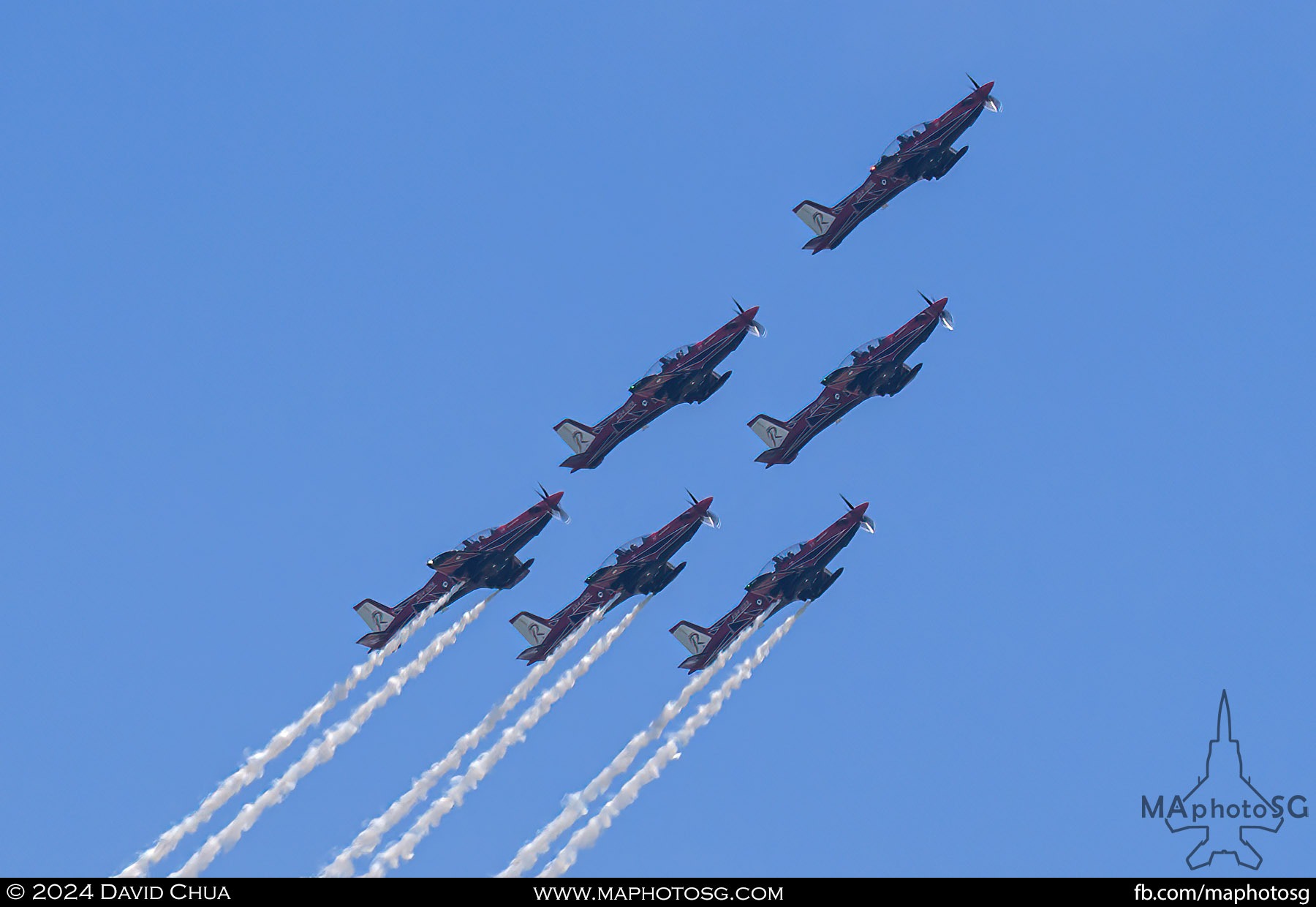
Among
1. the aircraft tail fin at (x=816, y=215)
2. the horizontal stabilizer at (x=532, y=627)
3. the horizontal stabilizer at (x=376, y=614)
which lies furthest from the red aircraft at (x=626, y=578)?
the aircraft tail fin at (x=816, y=215)

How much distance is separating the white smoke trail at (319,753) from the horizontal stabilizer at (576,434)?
1001 centimetres

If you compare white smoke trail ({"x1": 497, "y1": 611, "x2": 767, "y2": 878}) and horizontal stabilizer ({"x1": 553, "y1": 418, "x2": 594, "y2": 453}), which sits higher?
horizontal stabilizer ({"x1": 553, "y1": 418, "x2": 594, "y2": 453})

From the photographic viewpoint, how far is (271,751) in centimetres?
10062

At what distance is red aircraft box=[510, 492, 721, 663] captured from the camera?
10512cm

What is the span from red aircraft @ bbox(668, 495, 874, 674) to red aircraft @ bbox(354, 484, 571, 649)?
10.5 metres

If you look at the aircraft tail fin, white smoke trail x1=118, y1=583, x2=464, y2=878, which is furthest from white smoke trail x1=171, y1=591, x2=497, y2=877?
the aircraft tail fin

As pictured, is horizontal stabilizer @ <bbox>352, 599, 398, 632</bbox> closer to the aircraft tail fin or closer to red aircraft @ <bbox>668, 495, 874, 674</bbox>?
red aircraft @ <bbox>668, 495, 874, 674</bbox>

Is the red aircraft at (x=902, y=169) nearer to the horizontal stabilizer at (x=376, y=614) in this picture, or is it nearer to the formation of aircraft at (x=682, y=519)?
the formation of aircraft at (x=682, y=519)

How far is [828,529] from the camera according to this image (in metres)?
106

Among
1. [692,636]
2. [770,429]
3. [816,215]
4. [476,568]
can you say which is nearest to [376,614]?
[476,568]

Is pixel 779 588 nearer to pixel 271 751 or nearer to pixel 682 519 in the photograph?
pixel 682 519
